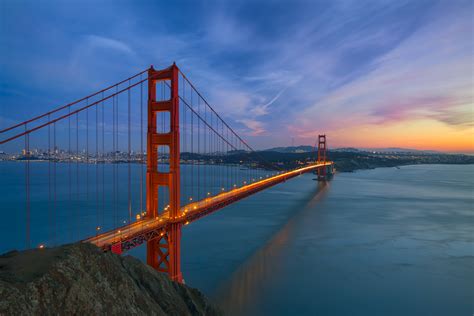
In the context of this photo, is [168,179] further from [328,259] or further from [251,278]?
[328,259]

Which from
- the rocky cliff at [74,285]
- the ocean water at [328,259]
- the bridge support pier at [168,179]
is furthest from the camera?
the ocean water at [328,259]

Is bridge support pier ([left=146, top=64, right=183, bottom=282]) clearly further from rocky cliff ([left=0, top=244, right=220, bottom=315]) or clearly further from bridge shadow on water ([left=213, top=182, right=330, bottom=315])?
rocky cliff ([left=0, top=244, right=220, bottom=315])

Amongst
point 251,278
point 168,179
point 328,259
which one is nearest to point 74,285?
point 168,179

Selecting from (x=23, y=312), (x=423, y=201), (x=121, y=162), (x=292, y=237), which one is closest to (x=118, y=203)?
(x=292, y=237)

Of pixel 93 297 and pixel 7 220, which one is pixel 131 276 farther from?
pixel 7 220

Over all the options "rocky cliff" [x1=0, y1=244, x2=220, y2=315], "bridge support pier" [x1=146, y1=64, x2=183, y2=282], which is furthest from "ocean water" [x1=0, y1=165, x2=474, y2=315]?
"rocky cliff" [x1=0, y1=244, x2=220, y2=315]

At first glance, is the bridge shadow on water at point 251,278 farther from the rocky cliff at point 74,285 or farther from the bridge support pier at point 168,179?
the rocky cliff at point 74,285

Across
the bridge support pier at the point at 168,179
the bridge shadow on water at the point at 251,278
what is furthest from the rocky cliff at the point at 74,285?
the bridge shadow on water at the point at 251,278
